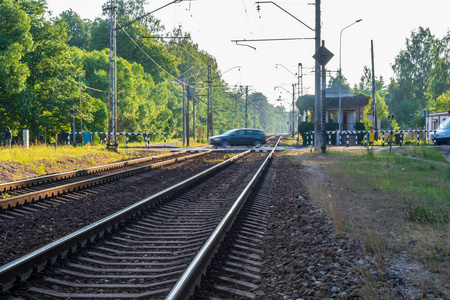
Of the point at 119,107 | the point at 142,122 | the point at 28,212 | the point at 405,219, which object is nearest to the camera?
the point at 405,219

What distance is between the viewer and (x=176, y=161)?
63.4 feet

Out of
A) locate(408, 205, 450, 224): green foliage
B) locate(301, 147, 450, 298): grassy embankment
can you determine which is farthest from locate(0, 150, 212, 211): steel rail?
locate(408, 205, 450, 224): green foliage

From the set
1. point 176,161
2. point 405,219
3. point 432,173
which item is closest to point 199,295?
point 405,219

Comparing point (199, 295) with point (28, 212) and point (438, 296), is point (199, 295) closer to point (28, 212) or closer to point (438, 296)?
point (438, 296)

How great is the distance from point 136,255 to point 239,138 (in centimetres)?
2908

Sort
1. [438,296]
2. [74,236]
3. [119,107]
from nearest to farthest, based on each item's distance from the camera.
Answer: [438,296] → [74,236] → [119,107]

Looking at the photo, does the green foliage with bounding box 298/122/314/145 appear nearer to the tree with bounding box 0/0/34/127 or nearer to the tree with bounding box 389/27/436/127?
the tree with bounding box 0/0/34/127

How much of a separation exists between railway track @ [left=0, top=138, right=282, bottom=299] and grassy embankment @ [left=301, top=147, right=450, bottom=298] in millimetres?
Result: 1351

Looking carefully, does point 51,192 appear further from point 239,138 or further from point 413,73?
point 413,73

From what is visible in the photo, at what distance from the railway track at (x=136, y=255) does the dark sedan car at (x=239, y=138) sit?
2536cm

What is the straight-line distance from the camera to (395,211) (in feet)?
24.3

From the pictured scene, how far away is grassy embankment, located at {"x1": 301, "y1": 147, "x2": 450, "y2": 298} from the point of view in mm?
5027

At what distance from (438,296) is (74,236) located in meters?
3.88

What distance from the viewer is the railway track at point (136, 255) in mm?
4051
